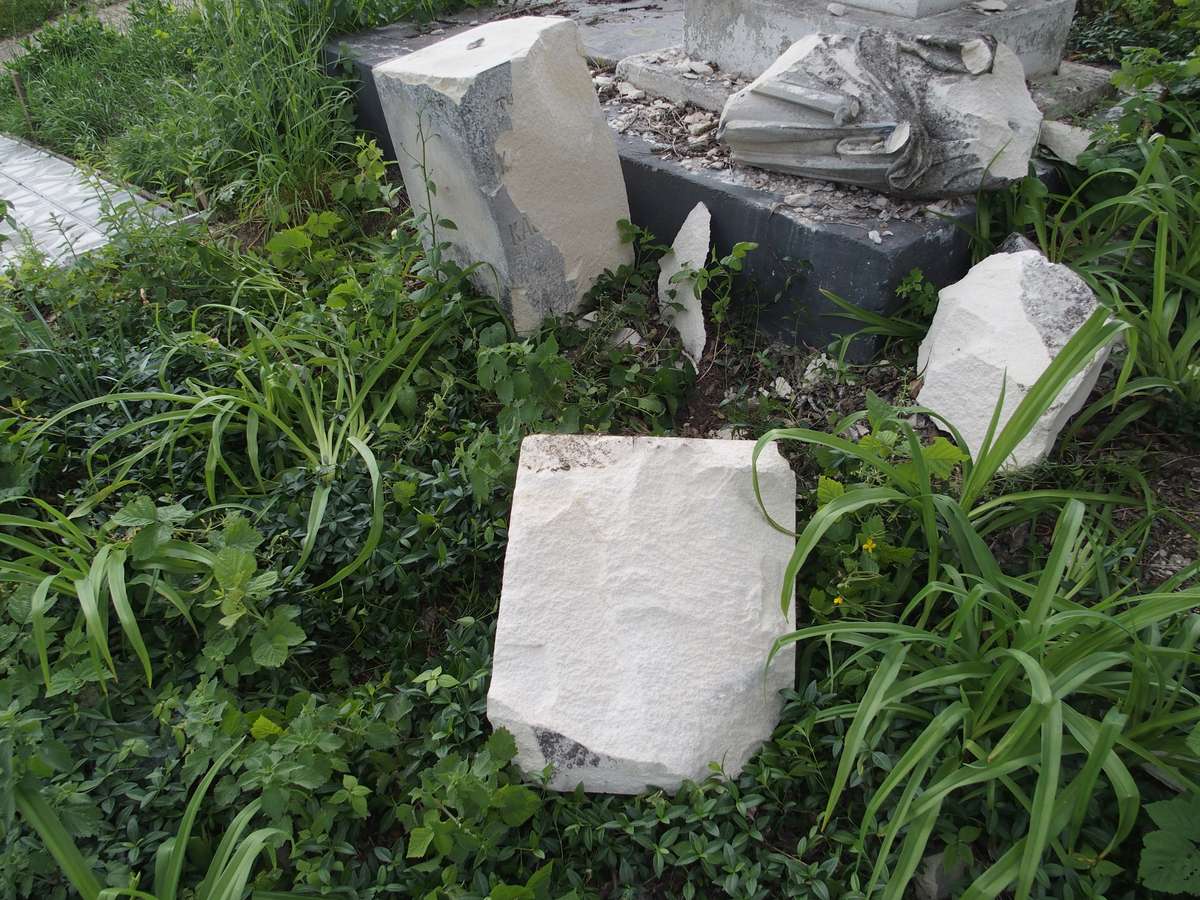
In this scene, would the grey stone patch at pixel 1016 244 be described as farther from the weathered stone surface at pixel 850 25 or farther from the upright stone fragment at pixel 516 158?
the upright stone fragment at pixel 516 158

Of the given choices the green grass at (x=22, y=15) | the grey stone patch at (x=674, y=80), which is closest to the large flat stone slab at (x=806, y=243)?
the grey stone patch at (x=674, y=80)

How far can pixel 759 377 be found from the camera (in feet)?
8.12

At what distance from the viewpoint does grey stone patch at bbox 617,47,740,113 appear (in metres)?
3.00

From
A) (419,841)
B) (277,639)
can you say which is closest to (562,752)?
(419,841)

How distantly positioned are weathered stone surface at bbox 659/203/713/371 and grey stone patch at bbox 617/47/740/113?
0.61m

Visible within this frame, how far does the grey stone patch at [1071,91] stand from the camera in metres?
2.82

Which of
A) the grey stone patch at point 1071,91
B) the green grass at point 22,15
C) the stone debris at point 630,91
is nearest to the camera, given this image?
the grey stone patch at point 1071,91

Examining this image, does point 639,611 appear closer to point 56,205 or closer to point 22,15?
point 56,205

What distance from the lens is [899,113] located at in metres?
2.36

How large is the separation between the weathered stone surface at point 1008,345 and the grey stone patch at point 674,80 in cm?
122

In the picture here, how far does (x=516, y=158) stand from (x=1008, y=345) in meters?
1.39

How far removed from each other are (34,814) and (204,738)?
10.7 inches

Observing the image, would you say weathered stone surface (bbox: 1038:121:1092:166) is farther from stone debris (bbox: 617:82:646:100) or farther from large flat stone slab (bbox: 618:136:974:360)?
stone debris (bbox: 617:82:646:100)

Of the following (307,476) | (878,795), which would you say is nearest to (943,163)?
(878,795)
